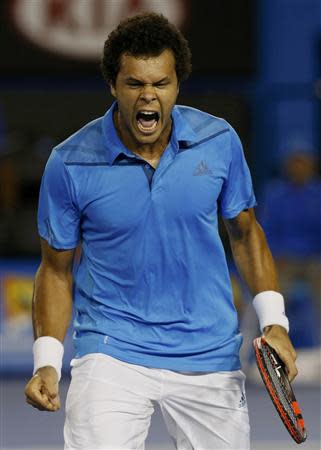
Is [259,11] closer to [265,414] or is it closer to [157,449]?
[265,414]

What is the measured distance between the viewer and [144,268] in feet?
14.8

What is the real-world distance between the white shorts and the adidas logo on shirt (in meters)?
0.67

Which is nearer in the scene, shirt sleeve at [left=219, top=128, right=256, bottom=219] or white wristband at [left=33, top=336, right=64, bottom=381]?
white wristband at [left=33, top=336, right=64, bottom=381]

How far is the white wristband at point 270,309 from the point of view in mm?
4672

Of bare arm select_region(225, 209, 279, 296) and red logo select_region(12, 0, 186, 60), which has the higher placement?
bare arm select_region(225, 209, 279, 296)

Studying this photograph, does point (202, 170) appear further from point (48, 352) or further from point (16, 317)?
point (16, 317)

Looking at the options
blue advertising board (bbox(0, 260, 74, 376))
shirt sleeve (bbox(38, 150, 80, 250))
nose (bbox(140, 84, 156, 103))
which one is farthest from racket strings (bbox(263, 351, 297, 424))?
blue advertising board (bbox(0, 260, 74, 376))

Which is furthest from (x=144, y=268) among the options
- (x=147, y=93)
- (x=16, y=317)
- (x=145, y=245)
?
(x=16, y=317)

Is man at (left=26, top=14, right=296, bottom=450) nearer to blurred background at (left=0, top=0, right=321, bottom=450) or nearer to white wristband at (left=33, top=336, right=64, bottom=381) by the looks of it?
white wristband at (left=33, top=336, right=64, bottom=381)

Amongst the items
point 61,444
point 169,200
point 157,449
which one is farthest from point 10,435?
point 169,200

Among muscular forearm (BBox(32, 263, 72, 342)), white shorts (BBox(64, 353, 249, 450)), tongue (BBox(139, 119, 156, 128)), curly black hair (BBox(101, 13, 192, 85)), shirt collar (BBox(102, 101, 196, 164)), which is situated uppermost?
curly black hair (BBox(101, 13, 192, 85))

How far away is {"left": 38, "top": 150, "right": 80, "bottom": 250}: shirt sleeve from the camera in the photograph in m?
4.53

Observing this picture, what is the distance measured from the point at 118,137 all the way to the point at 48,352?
30.1 inches

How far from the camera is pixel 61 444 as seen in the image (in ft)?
25.7
